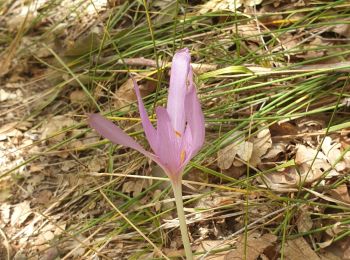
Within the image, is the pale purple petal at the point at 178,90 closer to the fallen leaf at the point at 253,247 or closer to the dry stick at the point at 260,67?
the fallen leaf at the point at 253,247

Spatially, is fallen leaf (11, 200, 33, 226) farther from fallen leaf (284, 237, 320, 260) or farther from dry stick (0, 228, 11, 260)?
fallen leaf (284, 237, 320, 260)

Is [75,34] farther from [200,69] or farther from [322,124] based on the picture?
[322,124]

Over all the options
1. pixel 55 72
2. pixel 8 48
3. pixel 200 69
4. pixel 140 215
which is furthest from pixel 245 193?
pixel 8 48

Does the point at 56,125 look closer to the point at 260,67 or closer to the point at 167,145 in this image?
the point at 260,67

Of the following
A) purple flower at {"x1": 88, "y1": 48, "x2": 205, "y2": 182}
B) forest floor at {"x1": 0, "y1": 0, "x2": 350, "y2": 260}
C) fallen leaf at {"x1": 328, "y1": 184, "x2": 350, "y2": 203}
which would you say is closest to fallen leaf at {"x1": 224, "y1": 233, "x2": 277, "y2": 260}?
forest floor at {"x1": 0, "y1": 0, "x2": 350, "y2": 260}

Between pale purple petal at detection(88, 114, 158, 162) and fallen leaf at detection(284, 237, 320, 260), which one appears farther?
fallen leaf at detection(284, 237, 320, 260)

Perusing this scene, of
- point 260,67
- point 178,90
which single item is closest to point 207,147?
point 260,67

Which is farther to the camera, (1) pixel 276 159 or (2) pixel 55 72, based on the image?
(2) pixel 55 72

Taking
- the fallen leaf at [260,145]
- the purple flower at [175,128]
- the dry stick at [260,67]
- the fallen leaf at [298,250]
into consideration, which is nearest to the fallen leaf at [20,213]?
the dry stick at [260,67]
